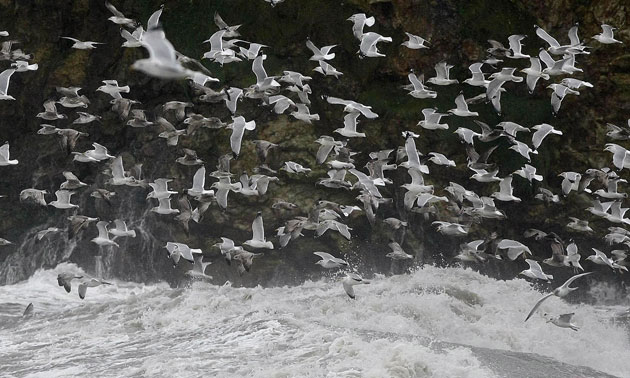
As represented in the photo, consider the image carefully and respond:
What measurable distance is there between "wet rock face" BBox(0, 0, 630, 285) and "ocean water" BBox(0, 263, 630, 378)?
3.91 ft

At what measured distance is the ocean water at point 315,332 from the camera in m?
11.8

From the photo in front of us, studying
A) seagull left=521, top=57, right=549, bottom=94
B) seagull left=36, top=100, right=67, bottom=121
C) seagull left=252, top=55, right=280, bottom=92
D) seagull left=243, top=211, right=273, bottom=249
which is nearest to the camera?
seagull left=252, top=55, right=280, bottom=92

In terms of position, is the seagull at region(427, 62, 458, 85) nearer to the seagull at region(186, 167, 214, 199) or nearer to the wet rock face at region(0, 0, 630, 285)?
the wet rock face at region(0, 0, 630, 285)

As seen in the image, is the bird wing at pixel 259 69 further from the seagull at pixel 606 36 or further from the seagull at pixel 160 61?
the seagull at pixel 160 61

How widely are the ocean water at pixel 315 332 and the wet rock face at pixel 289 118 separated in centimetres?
119

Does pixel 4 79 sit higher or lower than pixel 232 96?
higher

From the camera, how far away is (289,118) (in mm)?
20391

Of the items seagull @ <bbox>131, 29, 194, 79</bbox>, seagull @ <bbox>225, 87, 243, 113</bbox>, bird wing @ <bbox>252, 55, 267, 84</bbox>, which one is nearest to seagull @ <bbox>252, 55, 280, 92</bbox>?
bird wing @ <bbox>252, 55, 267, 84</bbox>

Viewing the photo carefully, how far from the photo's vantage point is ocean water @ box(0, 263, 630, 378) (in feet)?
38.7

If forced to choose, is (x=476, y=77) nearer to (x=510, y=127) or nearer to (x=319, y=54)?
(x=510, y=127)

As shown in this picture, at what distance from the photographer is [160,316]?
15.9 meters

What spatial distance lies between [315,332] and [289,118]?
26.9 ft

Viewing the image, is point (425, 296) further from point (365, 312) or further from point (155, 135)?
point (155, 135)

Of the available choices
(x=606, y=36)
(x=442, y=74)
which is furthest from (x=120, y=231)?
(x=606, y=36)
